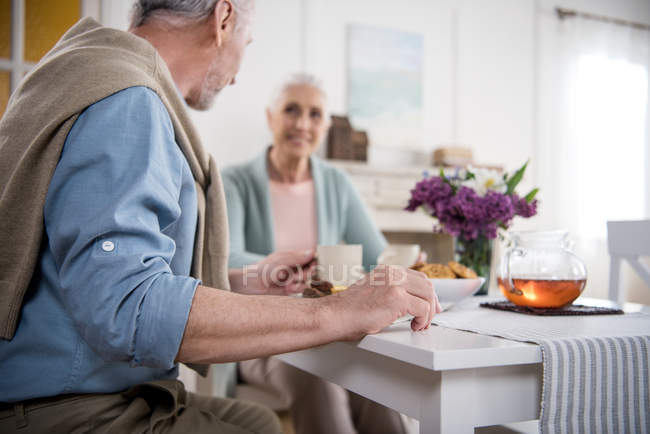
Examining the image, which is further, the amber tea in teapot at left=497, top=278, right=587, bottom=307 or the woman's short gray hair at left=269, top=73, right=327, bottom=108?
the woman's short gray hair at left=269, top=73, right=327, bottom=108

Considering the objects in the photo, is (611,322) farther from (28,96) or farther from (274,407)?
(274,407)

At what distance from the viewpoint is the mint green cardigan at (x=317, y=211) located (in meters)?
2.07

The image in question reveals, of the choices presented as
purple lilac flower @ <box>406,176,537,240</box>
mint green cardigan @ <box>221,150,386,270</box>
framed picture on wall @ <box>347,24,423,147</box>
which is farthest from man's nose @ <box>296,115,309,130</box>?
framed picture on wall @ <box>347,24,423,147</box>

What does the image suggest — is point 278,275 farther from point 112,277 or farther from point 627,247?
point 627,247

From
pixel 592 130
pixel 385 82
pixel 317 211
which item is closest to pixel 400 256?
pixel 317 211

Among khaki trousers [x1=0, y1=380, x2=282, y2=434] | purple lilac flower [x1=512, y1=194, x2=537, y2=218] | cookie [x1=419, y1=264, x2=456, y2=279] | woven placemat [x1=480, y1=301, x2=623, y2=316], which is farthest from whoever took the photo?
purple lilac flower [x1=512, y1=194, x2=537, y2=218]

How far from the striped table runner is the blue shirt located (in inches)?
17.8

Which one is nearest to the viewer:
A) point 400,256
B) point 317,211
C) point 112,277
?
point 112,277

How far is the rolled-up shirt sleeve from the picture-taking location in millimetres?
610

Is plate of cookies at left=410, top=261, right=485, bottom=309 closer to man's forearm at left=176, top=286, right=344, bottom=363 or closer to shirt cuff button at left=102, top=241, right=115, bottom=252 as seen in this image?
man's forearm at left=176, top=286, right=344, bottom=363

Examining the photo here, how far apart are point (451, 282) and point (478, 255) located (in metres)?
0.39

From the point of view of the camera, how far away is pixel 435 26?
445 centimetres

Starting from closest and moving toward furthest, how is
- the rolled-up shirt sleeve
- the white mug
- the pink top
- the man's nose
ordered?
the rolled-up shirt sleeve → the white mug → the pink top → the man's nose

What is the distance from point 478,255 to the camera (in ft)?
4.53
